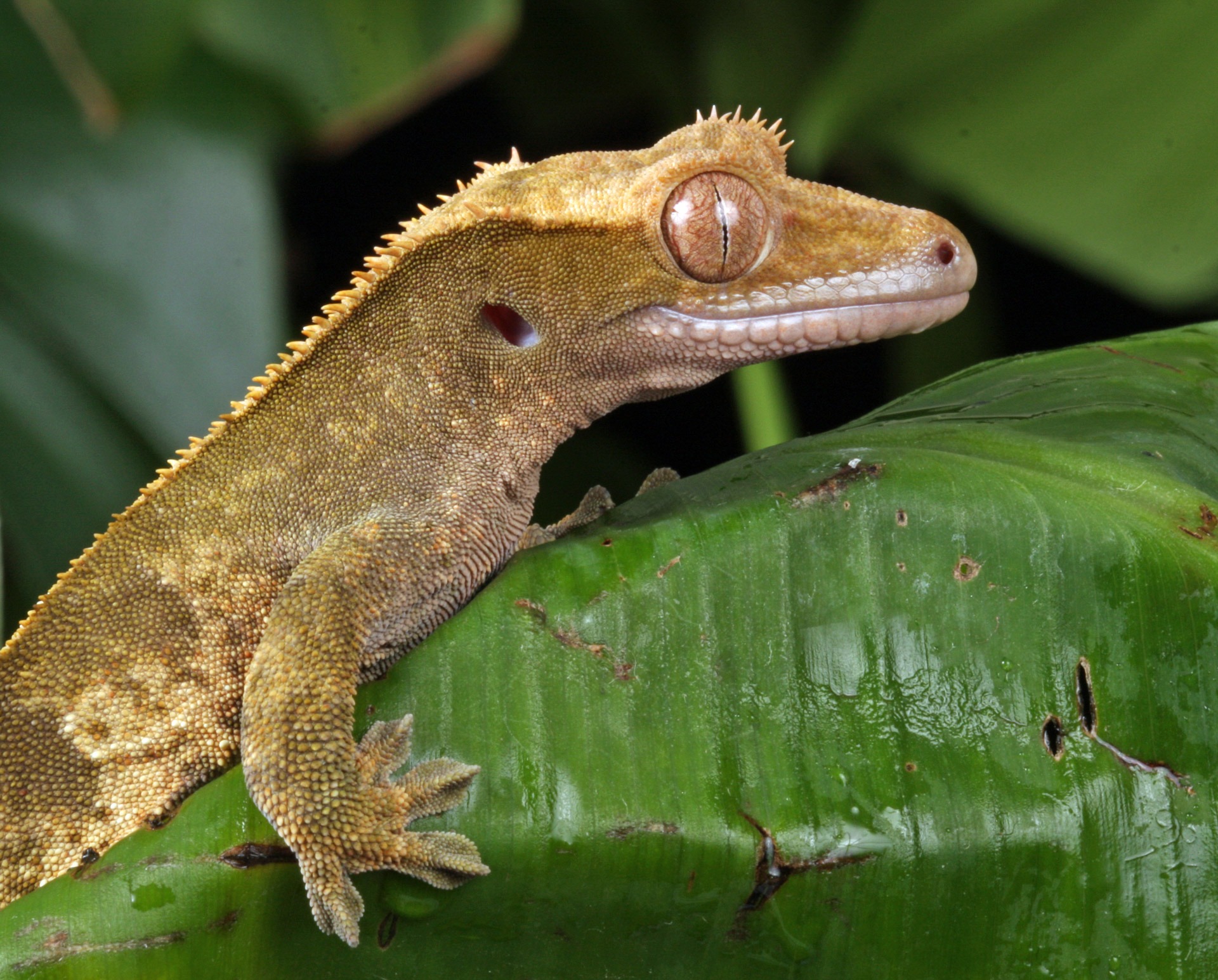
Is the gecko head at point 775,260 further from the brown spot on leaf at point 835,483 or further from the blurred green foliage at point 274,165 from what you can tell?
the blurred green foliage at point 274,165

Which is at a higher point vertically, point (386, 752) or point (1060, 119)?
point (1060, 119)

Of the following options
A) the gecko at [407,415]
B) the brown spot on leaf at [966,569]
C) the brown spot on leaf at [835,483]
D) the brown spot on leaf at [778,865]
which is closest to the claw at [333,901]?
the gecko at [407,415]

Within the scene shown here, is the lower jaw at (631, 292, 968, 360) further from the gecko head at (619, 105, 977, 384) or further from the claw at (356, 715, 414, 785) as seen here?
the claw at (356, 715, 414, 785)

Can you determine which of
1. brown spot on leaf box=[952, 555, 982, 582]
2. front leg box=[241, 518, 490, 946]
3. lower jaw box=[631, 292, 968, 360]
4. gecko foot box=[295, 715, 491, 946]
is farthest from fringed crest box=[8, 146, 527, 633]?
brown spot on leaf box=[952, 555, 982, 582]

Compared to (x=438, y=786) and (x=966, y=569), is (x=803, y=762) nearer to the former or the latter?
(x=966, y=569)

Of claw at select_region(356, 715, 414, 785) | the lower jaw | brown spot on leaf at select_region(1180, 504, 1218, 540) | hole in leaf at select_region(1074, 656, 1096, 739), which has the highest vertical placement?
the lower jaw

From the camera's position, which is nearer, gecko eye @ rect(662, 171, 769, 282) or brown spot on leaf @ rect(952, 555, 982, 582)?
brown spot on leaf @ rect(952, 555, 982, 582)

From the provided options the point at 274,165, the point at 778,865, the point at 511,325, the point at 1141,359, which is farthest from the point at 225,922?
the point at 274,165

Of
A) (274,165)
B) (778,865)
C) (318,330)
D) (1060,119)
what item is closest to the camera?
(778,865)
